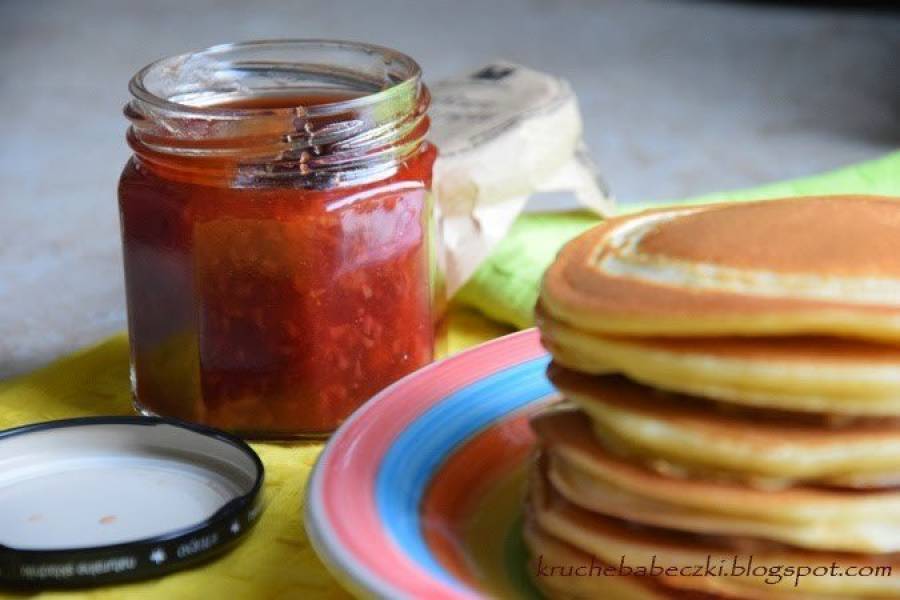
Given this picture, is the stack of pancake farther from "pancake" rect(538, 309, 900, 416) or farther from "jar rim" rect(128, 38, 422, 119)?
"jar rim" rect(128, 38, 422, 119)

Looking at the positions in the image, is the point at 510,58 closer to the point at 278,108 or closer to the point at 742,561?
the point at 278,108

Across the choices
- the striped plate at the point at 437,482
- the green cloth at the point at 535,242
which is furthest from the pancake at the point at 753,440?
the green cloth at the point at 535,242

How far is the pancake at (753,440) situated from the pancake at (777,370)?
13 mm

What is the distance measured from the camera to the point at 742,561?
32.0 inches

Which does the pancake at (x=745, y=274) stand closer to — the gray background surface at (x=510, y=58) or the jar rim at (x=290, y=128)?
the jar rim at (x=290, y=128)

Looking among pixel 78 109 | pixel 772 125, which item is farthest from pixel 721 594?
pixel 78 109

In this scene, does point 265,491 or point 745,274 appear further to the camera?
point 265,491

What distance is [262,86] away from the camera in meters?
1.38

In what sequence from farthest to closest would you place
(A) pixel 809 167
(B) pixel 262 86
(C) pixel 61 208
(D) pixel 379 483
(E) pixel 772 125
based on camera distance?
1. (E) pixel 772 125
2. (A) pixel 809 167
3. (C) pixel 61 208
4. (B) pixel 262 86
5. (D) pixel 379 483

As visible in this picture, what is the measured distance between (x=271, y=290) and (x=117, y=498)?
0.22 metres

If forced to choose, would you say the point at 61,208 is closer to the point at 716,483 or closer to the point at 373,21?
the point at 373,21

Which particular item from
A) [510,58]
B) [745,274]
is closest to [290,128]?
[745,274]

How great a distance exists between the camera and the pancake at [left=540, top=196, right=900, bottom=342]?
78 centimetres

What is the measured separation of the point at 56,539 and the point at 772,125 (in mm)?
1902
